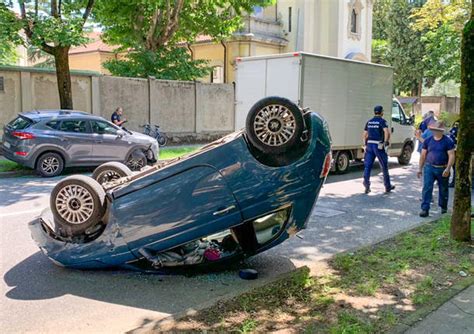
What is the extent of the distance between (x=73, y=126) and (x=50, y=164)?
115cm

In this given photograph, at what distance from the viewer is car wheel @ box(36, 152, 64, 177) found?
1294 cm

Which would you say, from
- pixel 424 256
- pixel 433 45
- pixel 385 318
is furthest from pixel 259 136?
pixel 433 45

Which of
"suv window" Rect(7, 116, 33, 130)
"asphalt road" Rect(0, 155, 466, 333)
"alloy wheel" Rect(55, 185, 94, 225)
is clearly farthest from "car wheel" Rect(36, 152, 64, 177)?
"alloy wheel" Rect(55, 185, 94, 225)

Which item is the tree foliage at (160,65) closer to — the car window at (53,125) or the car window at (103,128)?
the car window at (103,128)

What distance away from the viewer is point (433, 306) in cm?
458

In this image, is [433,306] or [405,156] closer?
[433,306]

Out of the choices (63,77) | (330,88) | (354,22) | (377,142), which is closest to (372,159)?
(377,142)

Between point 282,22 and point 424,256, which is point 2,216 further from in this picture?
point 282,22

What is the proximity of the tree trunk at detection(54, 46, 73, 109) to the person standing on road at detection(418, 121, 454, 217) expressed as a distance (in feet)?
39.6

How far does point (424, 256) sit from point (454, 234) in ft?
2.82

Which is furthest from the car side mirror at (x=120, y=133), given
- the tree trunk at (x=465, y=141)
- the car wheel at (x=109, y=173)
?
the tree trunk at (x=465, y=141)

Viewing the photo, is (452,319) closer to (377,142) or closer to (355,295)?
(355,295)

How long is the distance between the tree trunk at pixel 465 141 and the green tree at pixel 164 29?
15.2 metres

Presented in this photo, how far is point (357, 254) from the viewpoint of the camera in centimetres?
624
